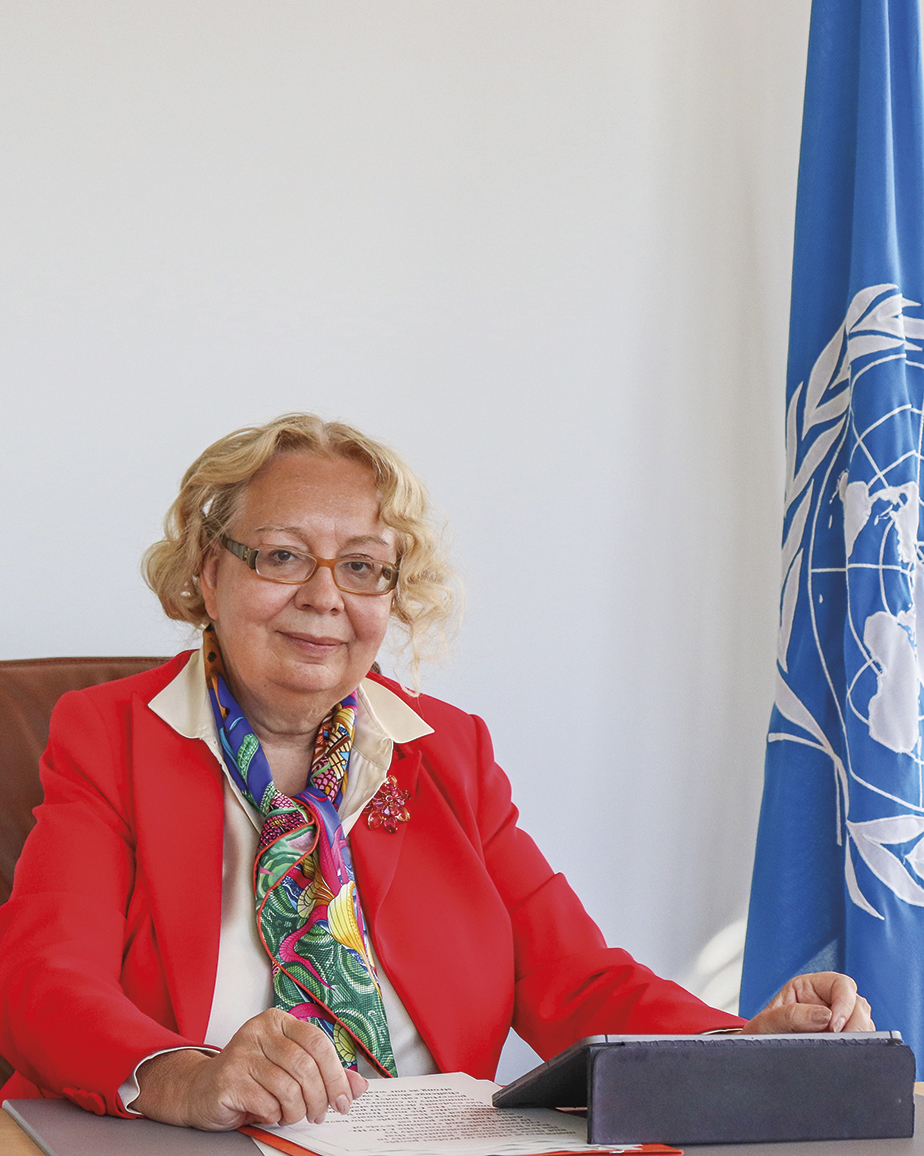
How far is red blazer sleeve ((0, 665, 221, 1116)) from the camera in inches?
44.1

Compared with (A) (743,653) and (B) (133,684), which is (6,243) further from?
(A) (743,653)

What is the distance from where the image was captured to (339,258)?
93.7 inches

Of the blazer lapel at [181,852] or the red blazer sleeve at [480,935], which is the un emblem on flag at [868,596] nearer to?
the red blazer sleeve at [480,935]

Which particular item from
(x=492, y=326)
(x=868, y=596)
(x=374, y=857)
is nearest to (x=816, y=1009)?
(x=374, y=857)

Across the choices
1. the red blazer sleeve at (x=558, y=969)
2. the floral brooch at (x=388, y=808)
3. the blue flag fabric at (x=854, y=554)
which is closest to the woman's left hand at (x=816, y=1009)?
the red blazer sleeve at (x=558, y=969)

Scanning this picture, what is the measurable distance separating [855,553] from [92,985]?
4.90 feet

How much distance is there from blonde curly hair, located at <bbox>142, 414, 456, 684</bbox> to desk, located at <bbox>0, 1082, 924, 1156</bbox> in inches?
34.3

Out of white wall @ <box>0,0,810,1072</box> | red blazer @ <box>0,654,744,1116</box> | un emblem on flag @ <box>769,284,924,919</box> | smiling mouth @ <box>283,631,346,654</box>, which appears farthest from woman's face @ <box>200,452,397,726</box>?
un emblem on flag @ <box>769,284,924,919</box>

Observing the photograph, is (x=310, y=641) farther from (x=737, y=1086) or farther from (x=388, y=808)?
(x=737, y=1086)

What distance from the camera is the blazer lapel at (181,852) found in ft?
4.53

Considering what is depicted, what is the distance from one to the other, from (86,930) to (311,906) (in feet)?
0.93

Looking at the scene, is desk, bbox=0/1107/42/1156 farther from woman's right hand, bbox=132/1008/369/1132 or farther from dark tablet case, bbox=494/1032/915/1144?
dark tablet case, bbox=494/1032/915/1144

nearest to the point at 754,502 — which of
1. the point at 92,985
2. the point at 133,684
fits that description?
the point at 133,684

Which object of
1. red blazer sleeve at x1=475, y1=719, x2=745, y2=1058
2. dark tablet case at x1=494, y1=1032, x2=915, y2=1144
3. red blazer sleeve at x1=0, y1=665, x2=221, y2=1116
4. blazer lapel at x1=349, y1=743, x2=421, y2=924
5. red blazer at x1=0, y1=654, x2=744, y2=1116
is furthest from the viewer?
blazer lapel at x1=349, y1=743, x2=421, y2=924
